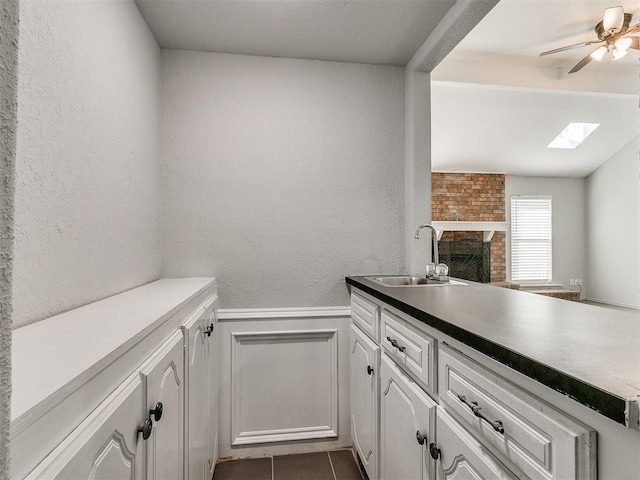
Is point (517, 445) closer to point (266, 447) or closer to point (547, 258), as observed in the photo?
point (266, 447)

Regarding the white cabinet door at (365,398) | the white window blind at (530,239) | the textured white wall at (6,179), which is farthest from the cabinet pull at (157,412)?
the white window blind at (530,239)

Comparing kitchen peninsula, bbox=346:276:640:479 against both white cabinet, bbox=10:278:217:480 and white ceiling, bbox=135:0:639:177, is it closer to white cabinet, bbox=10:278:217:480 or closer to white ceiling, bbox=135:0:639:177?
white cabinet, bbox=10:278:217:480

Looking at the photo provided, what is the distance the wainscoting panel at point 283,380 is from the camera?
2.02 metres

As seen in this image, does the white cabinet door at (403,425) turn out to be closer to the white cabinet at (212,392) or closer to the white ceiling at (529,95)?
the white cabinet at (212,392)

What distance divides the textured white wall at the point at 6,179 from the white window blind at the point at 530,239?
7008 mm

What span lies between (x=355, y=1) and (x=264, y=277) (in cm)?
146

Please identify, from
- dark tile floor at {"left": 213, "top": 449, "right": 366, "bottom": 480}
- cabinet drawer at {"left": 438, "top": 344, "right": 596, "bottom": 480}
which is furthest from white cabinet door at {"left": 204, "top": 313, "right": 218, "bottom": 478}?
cabinet drawer at {"left": 438, "top": 344, "right": 596, "bottom": 480}

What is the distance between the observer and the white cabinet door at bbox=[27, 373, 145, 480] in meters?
0.49

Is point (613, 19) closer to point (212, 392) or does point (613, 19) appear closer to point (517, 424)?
point (517, 424)

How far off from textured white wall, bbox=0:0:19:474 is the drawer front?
0.96m

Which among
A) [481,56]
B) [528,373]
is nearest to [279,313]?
[528,373]

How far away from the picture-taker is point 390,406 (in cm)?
139

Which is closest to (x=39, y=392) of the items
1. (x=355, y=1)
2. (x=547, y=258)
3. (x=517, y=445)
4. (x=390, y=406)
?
(x=517, y=445)

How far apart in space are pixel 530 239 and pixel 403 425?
20.3ft
